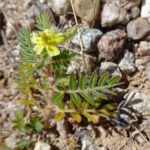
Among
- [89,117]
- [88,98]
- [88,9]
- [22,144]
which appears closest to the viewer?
[88,98]

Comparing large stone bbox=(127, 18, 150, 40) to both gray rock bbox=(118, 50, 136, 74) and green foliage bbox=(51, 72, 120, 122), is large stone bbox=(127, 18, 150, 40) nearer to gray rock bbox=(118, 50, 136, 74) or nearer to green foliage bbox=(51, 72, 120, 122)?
gray rock bbox=(118, 50, 136, 74)

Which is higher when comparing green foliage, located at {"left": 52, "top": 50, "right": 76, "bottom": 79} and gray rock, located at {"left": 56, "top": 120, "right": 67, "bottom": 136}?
green foliage, located at {"left": 52, "top": 50, "right": 76, "bottom": 79}

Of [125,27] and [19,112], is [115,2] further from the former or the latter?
[19,112]

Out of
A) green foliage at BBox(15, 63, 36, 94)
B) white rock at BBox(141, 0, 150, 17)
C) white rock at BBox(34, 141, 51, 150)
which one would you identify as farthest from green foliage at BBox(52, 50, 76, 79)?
white rock at BBox(141, 0, 150, 17)

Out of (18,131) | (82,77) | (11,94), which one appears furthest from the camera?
(11,94)

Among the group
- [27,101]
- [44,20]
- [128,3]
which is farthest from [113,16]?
[27,101]

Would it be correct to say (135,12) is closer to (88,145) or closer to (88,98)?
(88,98)

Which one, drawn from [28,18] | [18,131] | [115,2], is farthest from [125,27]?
[18,131]
